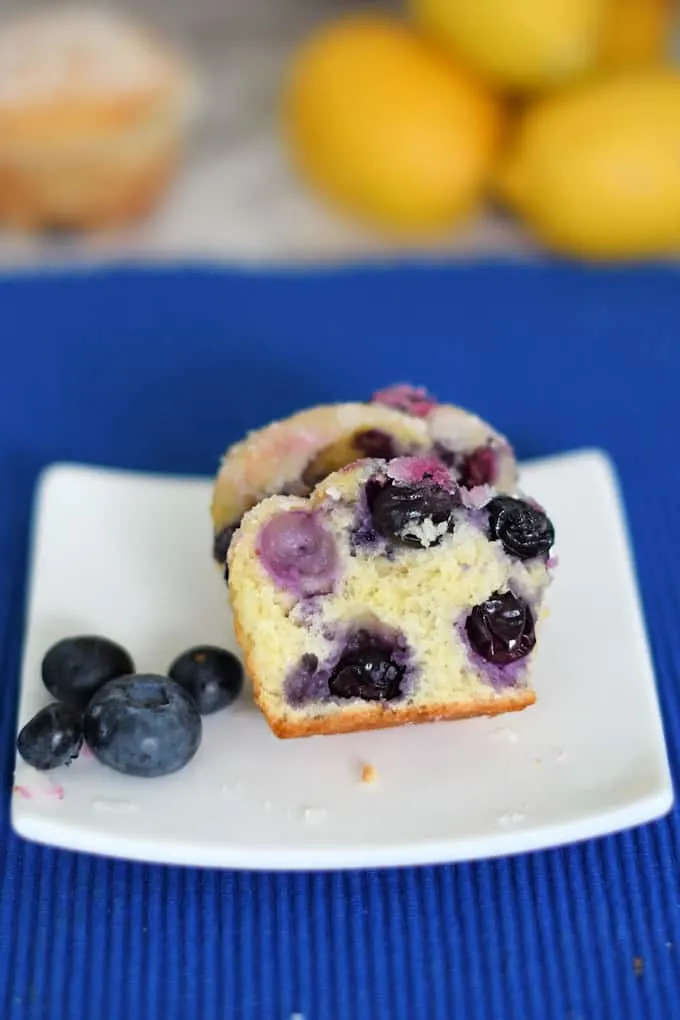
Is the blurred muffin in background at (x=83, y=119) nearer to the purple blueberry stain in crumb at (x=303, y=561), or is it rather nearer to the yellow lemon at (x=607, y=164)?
the yellow lemon at (x=607, y=164)

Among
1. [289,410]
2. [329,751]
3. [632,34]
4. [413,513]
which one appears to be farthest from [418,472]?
[632,34]

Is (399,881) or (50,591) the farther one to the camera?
(50,591)

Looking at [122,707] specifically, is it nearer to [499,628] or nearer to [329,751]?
[329,751]

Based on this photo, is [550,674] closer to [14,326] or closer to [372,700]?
[372,700]

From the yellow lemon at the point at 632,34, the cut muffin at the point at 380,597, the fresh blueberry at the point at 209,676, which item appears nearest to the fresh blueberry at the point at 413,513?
the cut muffin at the point at 380,597

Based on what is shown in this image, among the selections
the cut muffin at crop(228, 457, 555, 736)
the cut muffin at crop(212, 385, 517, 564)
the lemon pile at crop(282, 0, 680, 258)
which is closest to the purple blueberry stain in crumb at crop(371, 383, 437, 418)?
the cut muffin at crop(212, 385, 517, 564)

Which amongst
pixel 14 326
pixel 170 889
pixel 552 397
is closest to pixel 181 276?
pixel 14 326

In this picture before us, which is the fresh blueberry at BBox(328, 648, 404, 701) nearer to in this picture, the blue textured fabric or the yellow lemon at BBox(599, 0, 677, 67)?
the blue textured fabric
